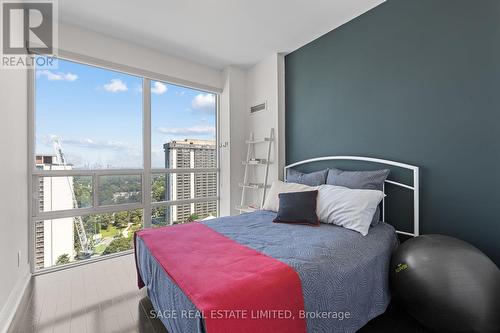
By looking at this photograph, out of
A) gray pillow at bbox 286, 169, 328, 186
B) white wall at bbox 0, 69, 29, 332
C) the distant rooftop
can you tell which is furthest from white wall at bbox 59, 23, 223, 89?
gray pillow at bbox 286, 169, 328, 186

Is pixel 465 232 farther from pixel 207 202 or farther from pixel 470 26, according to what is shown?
pixel 207 202

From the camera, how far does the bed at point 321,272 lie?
48.7 inches

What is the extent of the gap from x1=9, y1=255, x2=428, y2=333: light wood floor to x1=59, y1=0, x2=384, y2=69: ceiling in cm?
265

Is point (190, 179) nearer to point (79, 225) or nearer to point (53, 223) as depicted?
point (79, 225)

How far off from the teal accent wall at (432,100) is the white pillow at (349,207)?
52 centimetres

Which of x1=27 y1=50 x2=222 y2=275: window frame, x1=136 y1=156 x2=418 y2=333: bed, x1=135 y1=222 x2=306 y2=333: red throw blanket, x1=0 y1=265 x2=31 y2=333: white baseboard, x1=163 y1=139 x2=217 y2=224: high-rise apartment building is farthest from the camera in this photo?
x1=163 y1=139 x2=217 y2=224: high-rise apartment building

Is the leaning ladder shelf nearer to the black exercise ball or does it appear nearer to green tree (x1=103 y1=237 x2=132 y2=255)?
green tree (x1=103 y1=237 x2=132 y2=255)

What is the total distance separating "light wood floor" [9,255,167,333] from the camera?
64.9 inches

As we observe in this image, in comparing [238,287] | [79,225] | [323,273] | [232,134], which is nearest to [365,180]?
[323,273]

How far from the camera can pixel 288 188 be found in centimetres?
256

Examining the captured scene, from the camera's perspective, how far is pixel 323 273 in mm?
1321

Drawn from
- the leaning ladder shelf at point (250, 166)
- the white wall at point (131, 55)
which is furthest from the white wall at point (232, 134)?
the white wall at point (131, 55)

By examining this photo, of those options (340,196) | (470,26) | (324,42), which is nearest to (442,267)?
(340,196)

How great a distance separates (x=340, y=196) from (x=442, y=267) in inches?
32.8
